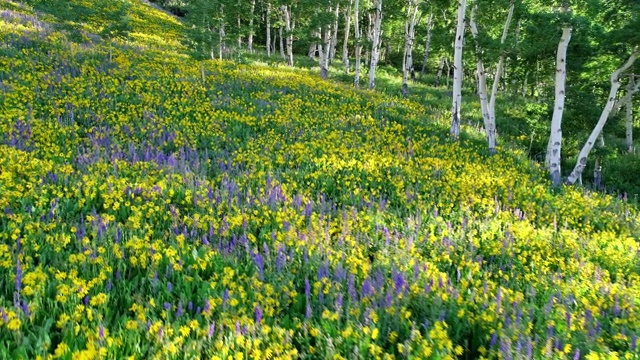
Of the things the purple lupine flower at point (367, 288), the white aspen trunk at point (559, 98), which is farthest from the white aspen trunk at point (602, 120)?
the purple lupine flower at point (367, 288)

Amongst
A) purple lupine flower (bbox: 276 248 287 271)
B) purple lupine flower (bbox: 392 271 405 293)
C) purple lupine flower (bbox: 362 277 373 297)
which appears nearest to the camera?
purple lupine flower (bbox: 362 277 373 297)

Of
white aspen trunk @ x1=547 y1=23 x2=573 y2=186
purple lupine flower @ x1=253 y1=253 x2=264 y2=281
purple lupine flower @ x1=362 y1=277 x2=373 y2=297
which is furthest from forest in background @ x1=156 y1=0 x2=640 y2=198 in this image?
purple lupine flower @ x1=253 y1=253 x2=264 y2=281

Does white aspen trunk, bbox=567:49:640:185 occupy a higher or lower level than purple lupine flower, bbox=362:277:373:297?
higher

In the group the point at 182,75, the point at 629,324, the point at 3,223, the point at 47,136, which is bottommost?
the point at 629,324

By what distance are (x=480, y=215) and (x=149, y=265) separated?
491 centimetres

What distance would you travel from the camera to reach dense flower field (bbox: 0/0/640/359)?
3076mm

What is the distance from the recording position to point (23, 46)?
43.5 ft

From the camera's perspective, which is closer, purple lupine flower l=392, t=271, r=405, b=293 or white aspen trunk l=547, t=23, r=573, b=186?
purple lupine flower l=392, t=271, r=405, b=293

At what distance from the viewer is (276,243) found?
174 inches

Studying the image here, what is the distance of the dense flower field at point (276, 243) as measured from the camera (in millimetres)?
3076

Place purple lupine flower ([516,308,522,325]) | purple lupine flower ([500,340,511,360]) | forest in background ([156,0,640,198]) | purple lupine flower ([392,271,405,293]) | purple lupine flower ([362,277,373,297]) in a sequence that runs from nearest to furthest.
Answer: purple lupine flower ([500,340,511,360]) → purple lupine flower ([516,308,522,325]) → purple lupine flower ([362,277,373,297]) → purple lupine flower ([392,271,405,293]) → forest in background ([156,0,640,198])

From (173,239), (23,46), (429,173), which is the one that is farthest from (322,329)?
(23,46)

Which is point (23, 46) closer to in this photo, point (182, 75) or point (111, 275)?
point (182, 75)

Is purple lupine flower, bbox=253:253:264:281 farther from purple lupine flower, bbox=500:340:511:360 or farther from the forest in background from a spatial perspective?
the forest in background
